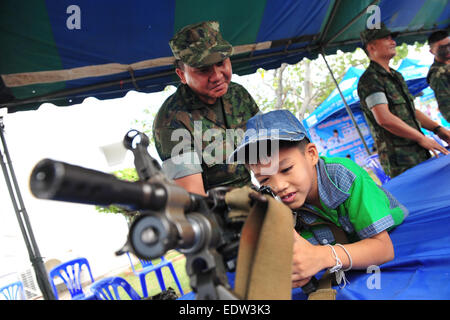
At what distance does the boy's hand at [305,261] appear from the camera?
0.89 m

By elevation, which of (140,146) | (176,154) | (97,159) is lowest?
(140,146)

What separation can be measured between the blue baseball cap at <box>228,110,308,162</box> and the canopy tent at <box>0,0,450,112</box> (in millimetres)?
1728

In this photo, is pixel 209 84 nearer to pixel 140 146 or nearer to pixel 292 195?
pixel 292 195

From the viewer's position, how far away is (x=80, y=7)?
223 cm

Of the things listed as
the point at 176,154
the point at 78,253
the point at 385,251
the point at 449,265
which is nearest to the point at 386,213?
the point at 385,251

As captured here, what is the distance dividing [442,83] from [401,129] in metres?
1.47

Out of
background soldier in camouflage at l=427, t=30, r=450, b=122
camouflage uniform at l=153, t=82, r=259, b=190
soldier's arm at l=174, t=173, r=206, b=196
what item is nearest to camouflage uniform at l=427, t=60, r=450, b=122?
background soldier in camouflage at l=427, t=30, r=450, b=122

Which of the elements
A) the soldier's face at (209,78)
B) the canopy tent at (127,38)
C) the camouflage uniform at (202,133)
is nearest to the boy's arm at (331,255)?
the camouflage uniform at (202,133)

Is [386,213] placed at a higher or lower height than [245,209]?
lower

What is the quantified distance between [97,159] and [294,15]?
494 inches

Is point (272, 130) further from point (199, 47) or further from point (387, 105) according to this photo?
point (387, 105)

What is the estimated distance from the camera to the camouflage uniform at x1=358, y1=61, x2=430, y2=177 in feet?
9.43

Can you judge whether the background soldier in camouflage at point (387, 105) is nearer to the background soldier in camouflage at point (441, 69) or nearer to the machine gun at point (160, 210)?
the background soldier in camouflage at point (441, 69)

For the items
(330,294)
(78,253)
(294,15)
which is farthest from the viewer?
(78,253)
